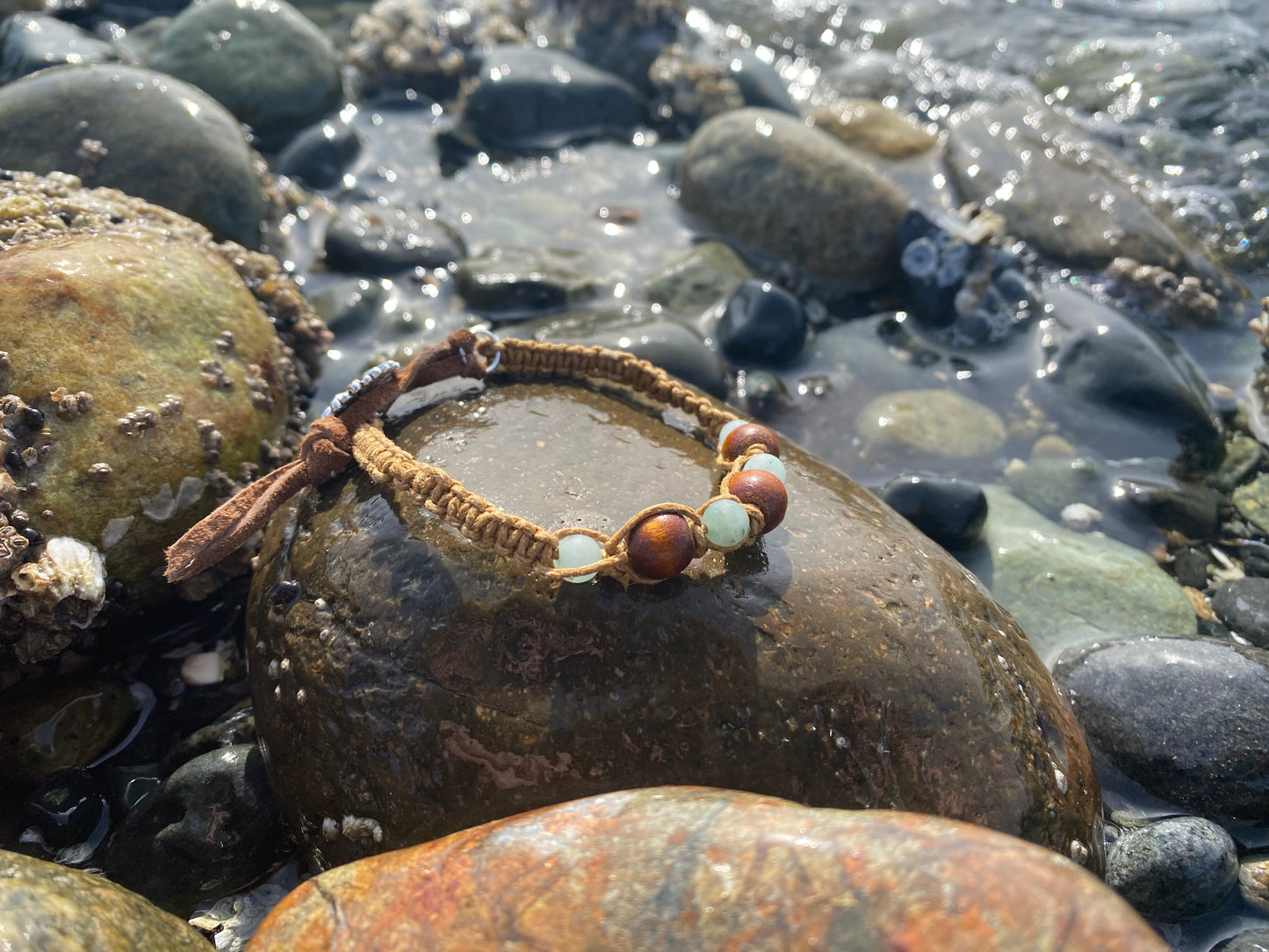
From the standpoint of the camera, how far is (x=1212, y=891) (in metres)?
2.78

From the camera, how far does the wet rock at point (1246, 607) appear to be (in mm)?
3762

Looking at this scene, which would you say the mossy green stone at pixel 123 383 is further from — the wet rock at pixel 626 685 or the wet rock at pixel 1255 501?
the wet rock at pixel 1255 501

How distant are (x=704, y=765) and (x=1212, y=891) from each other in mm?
1818

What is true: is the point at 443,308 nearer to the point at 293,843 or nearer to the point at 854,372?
the point at 854,372

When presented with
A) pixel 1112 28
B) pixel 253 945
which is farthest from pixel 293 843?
pixel 1112 28

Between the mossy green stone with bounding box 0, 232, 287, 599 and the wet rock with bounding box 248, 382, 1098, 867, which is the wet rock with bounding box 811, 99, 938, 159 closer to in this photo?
the wet rock with bounding box 248, 382, 1098, 867

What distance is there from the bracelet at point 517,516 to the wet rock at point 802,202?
110 inches

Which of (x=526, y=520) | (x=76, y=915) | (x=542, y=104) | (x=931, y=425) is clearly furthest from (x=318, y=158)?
(x=76, y=915)

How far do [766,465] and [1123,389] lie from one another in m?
3.10

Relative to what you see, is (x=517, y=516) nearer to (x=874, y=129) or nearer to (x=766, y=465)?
(x=766, y=465)

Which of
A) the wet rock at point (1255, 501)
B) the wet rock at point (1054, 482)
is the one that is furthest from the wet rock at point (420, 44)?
the wet rock at point (1255, 501)

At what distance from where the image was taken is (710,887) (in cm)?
184

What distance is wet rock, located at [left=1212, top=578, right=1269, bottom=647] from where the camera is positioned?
12.3 feet

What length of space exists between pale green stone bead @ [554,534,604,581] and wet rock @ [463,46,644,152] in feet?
17.0
